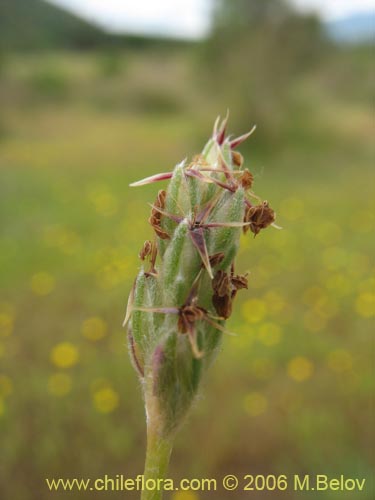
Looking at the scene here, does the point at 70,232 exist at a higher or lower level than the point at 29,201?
lower

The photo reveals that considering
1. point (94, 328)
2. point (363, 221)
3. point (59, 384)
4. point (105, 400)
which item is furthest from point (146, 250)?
point (363, 221)

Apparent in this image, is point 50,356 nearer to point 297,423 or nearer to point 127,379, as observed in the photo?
point 127,379

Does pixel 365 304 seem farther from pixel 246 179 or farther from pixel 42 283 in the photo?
pixel 246 179

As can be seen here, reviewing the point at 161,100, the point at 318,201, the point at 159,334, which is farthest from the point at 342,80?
the point at 159,334

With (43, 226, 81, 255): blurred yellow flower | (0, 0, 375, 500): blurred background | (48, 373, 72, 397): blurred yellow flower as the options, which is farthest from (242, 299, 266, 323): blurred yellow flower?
(43, 226, 81, 255): blurred yellow flower

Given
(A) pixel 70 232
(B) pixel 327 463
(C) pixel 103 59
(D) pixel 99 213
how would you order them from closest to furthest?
(B) pixel 327 463 < (A) pixel 70 232 < (D) pixel 99 213 < (C) pixel 103 59

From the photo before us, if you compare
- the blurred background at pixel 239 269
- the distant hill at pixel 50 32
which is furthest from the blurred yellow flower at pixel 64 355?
the distant hill at pixel 50 32
